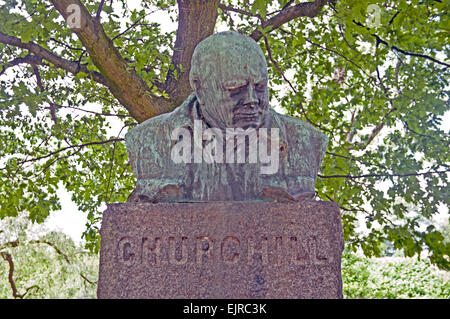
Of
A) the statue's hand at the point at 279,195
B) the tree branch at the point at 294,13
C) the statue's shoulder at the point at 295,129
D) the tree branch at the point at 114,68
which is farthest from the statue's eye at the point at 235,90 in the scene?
the tree branch at the point at 294,13

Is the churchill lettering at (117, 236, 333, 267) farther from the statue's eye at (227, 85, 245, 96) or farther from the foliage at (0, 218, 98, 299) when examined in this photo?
the foliage at (0, 218, 98, 299)

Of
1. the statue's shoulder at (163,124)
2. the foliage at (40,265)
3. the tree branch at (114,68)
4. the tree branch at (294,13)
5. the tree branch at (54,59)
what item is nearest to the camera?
the statue's shoulder at (163,124)

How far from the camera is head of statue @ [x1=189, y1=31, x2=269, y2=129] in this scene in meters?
2.82

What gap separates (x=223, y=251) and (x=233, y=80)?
3.29ft

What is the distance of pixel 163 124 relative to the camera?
3105 mm

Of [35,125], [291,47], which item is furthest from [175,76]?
[35,125]

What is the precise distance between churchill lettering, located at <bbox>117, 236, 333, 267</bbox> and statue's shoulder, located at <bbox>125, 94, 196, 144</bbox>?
75 cm

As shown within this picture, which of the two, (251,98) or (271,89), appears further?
(271,89)

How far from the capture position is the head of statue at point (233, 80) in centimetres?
282

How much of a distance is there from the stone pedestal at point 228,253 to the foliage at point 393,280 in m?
12.2

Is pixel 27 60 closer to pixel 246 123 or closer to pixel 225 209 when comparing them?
pixel 246 123

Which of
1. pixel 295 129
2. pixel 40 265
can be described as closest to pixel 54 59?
pixel 295 129

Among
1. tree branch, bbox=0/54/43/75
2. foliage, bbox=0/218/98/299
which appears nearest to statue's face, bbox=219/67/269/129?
tree branch, bbox=0/54/43/75

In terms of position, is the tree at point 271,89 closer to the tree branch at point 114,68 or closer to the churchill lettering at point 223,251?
the tree branch at point 114,68
